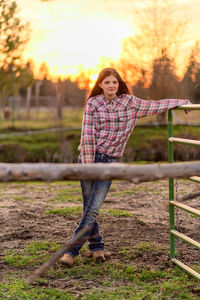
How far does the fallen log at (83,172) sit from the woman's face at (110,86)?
1723mm

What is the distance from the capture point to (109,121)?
3.40 metres

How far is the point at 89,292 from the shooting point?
3.05m

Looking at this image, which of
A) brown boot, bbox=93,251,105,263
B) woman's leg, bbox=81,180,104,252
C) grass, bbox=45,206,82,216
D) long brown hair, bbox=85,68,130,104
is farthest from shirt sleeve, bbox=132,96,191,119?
grass, bbox=45,206,82,216

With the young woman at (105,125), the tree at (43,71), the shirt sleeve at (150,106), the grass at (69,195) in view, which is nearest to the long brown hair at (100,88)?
the young woman at (105,125)

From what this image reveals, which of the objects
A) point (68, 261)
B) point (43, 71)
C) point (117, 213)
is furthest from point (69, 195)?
point (43, 71)

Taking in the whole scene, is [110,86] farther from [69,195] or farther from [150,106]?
[69,195]

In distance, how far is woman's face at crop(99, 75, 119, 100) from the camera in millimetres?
3443

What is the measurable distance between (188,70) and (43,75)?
806 cm

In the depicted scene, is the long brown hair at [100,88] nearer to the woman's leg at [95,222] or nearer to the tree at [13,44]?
the woman's leg at [95,222]

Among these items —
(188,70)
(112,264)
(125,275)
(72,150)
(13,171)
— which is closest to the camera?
(13,171)

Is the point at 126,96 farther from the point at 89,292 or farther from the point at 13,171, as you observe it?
→ the point at 13,171

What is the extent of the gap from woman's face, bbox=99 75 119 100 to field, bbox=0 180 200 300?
128cm

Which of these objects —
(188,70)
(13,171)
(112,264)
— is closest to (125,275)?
(112,264)

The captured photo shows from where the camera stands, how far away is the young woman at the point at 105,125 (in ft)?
11.0
